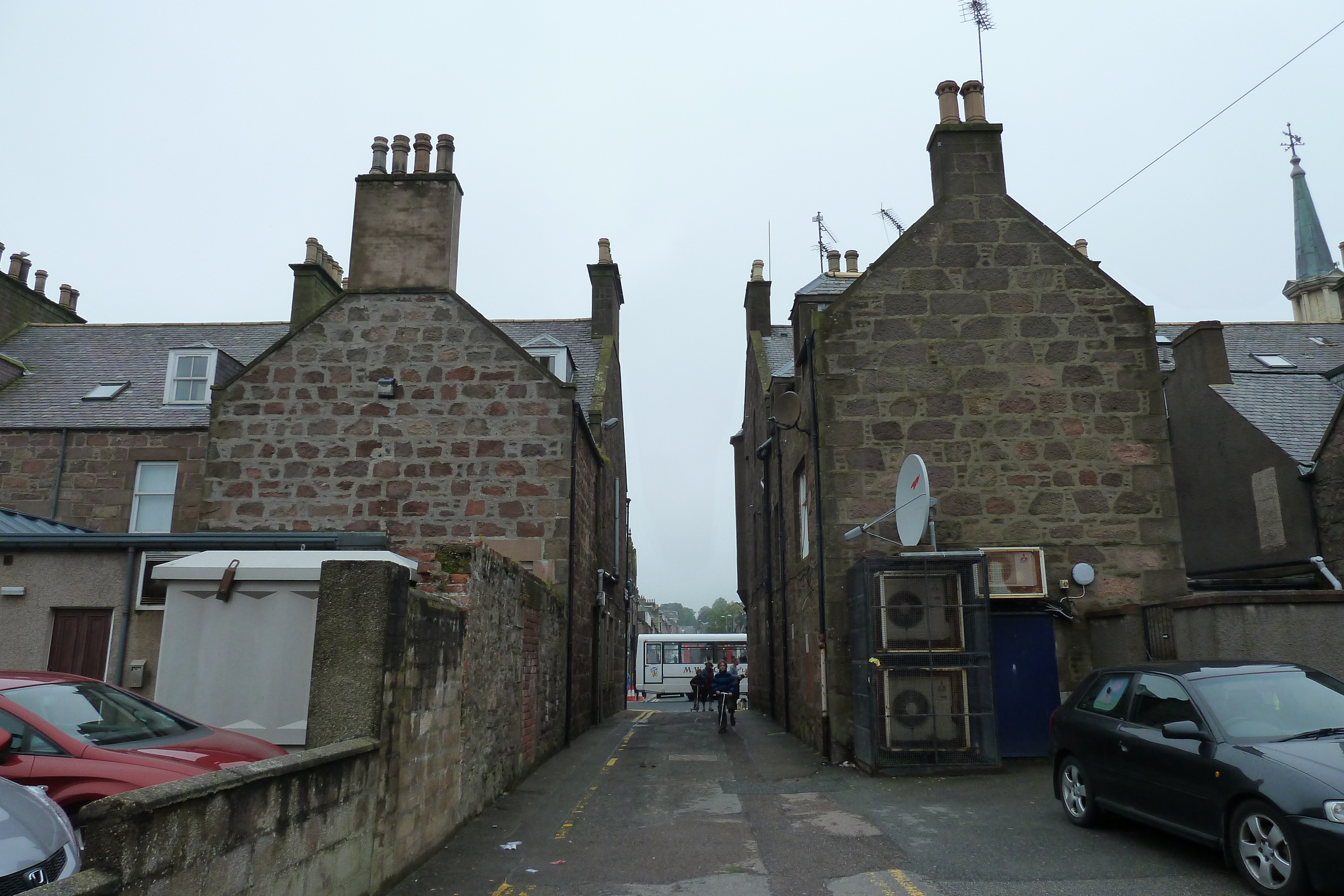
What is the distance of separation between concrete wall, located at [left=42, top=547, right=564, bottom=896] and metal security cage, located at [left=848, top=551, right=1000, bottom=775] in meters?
4.55

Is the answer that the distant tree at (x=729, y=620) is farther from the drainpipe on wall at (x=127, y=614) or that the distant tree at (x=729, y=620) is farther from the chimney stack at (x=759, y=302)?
the drainpipe on wall at (x=127, y=614)

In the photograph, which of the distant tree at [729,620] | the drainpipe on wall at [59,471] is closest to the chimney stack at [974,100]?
the drainpipe on wall at [59,471]

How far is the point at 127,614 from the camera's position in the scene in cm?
1143

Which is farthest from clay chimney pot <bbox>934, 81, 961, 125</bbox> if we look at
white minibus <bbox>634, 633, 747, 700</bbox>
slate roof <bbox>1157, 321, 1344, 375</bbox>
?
white minibus <bbox>634, 633, 747, 700</bbox>

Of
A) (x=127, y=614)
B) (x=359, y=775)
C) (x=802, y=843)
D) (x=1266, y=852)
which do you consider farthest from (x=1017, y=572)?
(x=127, y=614)

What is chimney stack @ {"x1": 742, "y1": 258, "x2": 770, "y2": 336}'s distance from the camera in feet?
79.3

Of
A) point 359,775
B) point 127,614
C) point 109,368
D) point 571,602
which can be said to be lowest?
point 359,775

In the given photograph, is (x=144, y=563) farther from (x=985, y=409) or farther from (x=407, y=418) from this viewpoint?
(x=985, y=409)

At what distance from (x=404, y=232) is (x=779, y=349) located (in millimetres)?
10671

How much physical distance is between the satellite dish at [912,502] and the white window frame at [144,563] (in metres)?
9.34

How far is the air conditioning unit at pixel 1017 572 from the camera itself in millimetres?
12297

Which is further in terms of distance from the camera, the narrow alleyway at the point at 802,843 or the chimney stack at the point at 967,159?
the chimney stack at the point at 967,159

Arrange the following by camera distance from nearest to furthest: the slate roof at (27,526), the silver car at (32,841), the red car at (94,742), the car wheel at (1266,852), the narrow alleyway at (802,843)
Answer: the silver car at (32,841) < the car wheel at (1266,852) < the red car at (94,742) < the narrow alleyway at (802,843) < the slate roof at (27,526)

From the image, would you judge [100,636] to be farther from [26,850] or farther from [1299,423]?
[1299,423]
